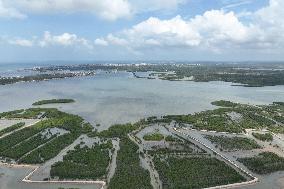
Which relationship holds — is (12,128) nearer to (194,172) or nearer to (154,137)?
(154,137)

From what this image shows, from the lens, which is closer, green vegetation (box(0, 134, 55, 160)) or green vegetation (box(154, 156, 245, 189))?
green vegetation (box(154, 156, 245, 189))

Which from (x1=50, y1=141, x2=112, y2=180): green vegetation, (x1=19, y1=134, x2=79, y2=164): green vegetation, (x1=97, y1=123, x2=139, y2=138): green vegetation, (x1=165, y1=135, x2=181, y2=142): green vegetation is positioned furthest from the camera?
(x1=97, y1=123, x2=139, y2=138): green vegetation

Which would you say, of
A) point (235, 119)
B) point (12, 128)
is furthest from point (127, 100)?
point (12, 128)

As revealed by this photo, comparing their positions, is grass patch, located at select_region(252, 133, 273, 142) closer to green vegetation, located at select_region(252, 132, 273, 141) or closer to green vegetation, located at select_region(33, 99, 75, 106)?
green vegetation, located at select_region(252, 132, 273, 141)

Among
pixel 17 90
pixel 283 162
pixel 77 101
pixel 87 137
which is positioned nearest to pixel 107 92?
pixel 77 101

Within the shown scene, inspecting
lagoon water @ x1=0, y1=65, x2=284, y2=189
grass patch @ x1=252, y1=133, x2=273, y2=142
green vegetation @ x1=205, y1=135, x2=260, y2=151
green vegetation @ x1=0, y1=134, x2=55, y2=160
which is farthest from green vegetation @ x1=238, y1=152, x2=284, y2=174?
green vegetation @ x1=0, y1=134, x2=55, y2=160
